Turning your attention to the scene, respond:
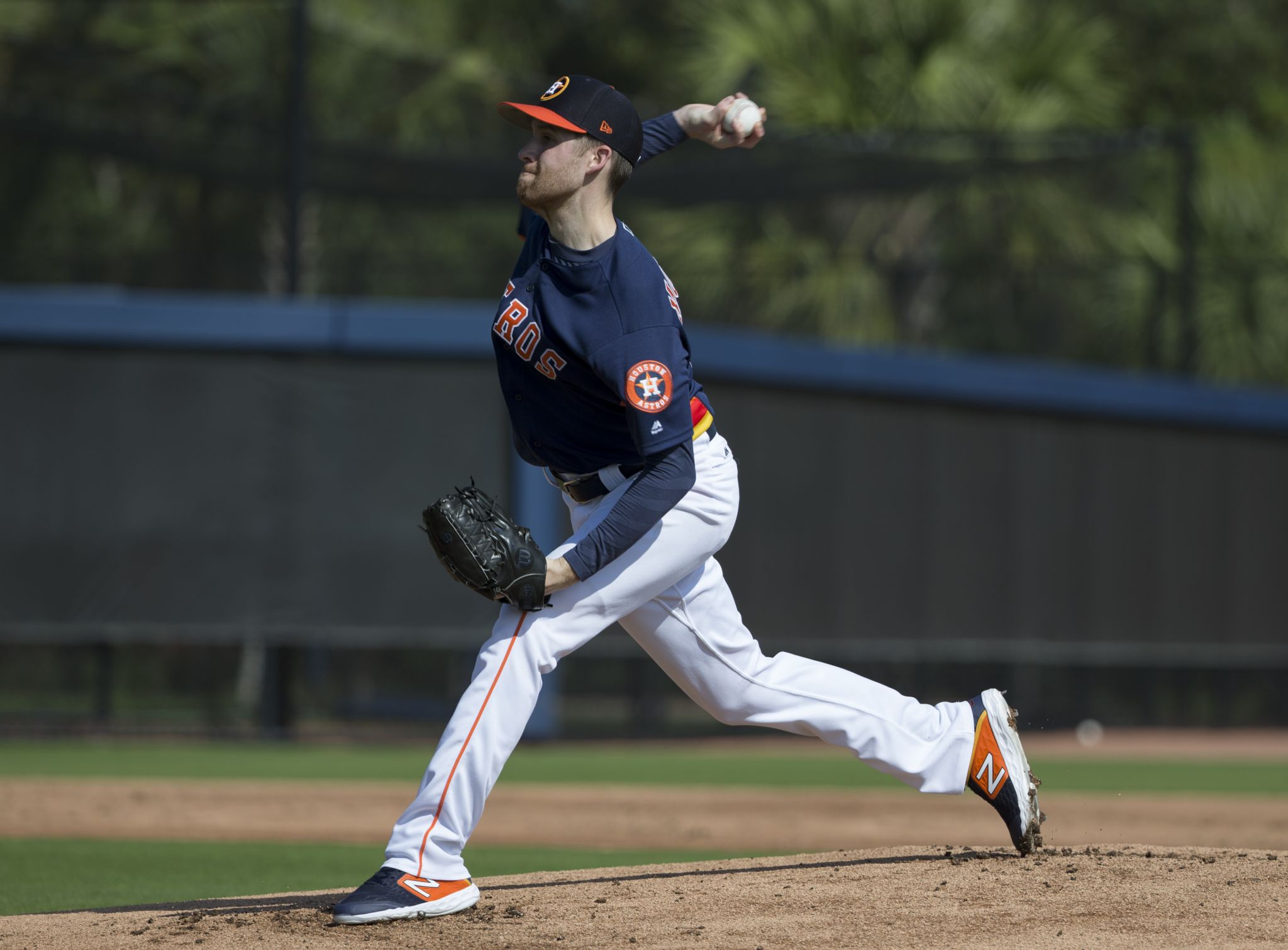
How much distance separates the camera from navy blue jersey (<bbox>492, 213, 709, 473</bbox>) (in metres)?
4.02

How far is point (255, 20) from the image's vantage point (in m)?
15.9

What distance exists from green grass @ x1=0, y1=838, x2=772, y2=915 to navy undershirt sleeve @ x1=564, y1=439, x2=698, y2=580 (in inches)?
56.5

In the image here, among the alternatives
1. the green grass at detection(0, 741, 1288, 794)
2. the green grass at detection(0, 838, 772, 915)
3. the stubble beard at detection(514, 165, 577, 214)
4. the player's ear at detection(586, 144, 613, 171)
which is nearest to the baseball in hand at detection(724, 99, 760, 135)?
the player's ear at detection(586, 144, 613, 171)

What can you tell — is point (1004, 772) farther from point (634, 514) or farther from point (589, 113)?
point (589, 113)

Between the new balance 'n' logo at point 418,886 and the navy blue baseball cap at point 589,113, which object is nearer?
the new balance 'n' logo at point 418,886

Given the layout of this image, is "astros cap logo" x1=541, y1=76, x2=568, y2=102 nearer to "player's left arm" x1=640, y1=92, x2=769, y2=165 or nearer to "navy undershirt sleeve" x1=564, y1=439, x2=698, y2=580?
"player's left arm" x1=640, y1=92, x2=769, y2=165

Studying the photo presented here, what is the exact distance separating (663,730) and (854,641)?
1.84 meters

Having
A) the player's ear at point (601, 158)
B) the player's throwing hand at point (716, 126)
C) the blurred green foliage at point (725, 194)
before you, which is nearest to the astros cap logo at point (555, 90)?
the player's ear at point (601, 158)

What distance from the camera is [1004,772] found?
185 inches

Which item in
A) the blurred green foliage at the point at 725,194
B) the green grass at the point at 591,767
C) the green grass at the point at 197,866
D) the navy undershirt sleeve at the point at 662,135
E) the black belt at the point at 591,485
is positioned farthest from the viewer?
the blurred green foliage at the point at 725,194

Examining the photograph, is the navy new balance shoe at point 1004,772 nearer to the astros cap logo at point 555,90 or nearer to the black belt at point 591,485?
the black belt at point 591,485

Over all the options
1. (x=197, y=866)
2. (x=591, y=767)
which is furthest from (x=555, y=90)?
(x=591, y=767)

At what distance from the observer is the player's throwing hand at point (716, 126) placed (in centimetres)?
470

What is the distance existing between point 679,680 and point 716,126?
1554 mm
